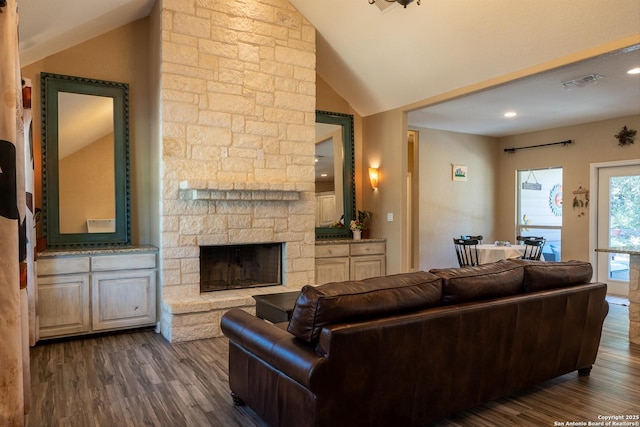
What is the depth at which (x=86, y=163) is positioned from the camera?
455 centimetres

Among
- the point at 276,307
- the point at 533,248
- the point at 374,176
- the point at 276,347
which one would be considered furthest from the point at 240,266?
the point at 533,248

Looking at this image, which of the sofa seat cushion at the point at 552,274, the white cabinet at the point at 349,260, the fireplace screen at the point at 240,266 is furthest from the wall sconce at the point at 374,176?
the sofa seat cushion at the point at 552,274

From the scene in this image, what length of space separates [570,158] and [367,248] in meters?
4.11

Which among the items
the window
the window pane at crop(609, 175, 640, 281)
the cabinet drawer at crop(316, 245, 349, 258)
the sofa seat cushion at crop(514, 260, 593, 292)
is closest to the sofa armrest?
the sofa seat cushion at crop(514, 260, 593, 292)

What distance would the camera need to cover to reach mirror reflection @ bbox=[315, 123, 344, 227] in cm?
596

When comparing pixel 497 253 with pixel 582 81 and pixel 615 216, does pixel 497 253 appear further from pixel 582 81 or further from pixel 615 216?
pixel 582 81

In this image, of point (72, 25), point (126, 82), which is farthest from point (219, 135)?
point (72, 25)

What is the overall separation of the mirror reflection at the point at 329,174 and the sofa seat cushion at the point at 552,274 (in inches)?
130

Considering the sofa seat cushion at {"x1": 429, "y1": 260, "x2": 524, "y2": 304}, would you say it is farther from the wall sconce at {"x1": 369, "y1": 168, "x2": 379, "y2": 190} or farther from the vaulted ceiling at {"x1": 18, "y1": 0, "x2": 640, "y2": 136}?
the wall sconce at {"x1": 369, "y1": 168, "x2": 379, "y2": 190}

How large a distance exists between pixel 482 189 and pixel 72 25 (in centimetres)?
703

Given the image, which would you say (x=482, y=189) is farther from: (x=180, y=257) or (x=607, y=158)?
(x=180, y=257)

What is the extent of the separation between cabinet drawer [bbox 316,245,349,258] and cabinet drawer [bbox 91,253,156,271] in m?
2.03

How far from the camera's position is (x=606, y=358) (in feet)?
12.0

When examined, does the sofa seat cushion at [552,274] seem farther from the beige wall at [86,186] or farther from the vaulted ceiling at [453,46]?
the beige wall at [86,186]
